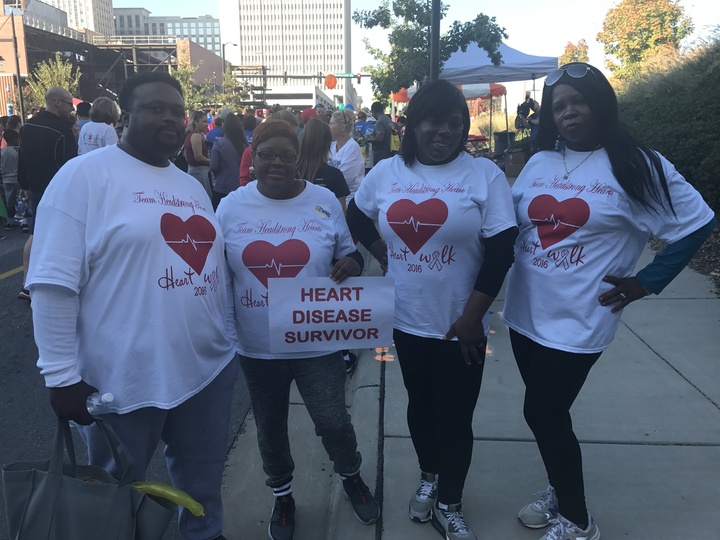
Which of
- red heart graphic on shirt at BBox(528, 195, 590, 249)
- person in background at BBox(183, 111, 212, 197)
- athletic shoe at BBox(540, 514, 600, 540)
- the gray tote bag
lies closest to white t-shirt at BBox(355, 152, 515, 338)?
red heart graphic on shirt at BBox(528, 195, 590, 249)

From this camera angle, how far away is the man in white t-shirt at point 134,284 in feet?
5.50

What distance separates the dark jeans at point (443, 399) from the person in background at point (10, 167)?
9759 mm

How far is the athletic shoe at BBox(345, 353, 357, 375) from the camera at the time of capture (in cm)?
443

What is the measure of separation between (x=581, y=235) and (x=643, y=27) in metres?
→ 38.7

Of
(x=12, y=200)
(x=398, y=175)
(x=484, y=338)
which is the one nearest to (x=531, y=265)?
(x=484, y=338)

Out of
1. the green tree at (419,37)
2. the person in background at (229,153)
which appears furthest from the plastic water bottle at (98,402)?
the green tree at (419,37)

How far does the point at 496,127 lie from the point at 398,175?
97.2 ft

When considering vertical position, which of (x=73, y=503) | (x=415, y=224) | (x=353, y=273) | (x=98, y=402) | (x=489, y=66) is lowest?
(x=73, y=503)

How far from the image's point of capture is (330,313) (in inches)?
93.7

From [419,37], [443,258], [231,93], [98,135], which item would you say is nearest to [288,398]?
[443,258]

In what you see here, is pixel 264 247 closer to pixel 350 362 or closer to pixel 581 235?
pixel 581 235

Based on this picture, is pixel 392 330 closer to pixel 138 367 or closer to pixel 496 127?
pixel 138 367

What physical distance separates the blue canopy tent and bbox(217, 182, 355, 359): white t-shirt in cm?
1027

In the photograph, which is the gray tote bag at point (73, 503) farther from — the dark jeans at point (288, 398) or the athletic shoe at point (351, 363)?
the athletic shoe at point (351, 363)
